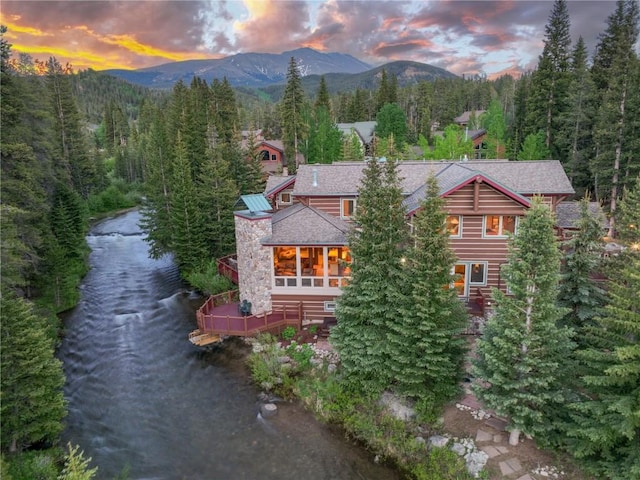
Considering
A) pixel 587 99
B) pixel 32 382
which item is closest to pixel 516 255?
pixel 32 382

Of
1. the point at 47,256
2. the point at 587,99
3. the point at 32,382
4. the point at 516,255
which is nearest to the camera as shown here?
the point at 516,255

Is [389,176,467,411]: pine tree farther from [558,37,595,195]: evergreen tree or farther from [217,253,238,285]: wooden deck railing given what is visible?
[558,37,595,195]: evergreen tree

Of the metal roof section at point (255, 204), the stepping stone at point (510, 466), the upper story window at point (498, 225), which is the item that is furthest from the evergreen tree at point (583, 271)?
the metal roof section at point (255, 204)

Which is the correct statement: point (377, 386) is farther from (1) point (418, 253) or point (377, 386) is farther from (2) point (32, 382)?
(2) point (32, 382)

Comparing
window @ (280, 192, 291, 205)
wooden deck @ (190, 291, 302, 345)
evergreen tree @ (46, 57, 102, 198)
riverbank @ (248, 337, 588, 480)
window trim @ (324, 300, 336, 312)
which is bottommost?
riverbank @ (248, 337, 588, 480)

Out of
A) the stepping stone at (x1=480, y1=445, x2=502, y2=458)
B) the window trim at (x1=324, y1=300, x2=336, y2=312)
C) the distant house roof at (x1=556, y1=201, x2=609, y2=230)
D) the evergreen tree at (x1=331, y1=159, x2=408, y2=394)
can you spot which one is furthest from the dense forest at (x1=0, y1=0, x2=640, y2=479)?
the window trim at (x1=324, y1=300, x2=336, y2=312)

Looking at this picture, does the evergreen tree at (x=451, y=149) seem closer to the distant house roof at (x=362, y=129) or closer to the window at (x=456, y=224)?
the window at (x=456, y=224)

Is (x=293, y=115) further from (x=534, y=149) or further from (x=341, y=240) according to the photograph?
(x=341, y=240)

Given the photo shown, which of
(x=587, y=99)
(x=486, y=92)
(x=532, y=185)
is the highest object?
(x=486, y=92)
